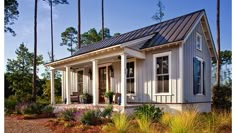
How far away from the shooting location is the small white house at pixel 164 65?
7207 millimetres

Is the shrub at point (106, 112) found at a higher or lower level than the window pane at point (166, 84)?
lower

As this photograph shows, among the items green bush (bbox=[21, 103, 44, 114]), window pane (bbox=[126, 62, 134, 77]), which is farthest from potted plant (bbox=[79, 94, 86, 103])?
window pane (bbox=[126, 62, 134, 77])

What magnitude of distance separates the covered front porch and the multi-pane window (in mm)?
681

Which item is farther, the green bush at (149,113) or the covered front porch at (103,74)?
the covered front porch at (103,74)

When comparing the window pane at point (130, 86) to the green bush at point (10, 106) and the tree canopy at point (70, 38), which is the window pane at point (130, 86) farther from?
the tree canopy at point (70, 38)

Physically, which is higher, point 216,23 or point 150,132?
point 216,23

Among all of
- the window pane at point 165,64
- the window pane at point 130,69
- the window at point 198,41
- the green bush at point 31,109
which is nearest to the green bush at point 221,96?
the window at point 198,41

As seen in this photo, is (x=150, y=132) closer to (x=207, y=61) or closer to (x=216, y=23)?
(x=207, y=61)

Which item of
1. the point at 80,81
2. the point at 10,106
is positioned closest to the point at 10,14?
the point at 80,81

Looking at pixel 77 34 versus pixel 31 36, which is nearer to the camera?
pixel 31 36
